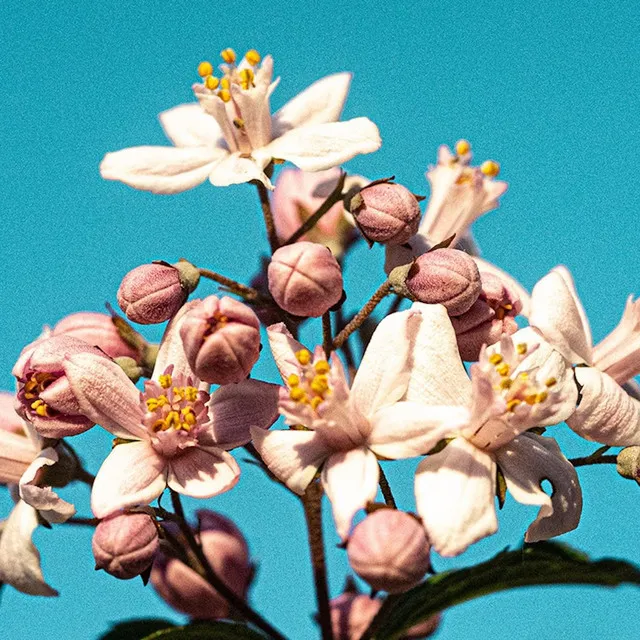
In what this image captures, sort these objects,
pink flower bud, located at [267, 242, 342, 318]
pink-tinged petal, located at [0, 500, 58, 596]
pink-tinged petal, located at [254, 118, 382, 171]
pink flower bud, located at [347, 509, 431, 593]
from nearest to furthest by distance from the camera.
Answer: pink flower bud, located at [347, 509, 431, 593] < pink flower bud, located at [267, 242, 342, 318] < pink-tinged petal, located at [0, 500, 58, 596] < pink-tinged petal, located at [254, 118, 382, 171]

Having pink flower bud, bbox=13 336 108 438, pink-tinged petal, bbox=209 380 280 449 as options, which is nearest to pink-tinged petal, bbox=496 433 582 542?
pink-tinged petal, bbox=209 380 280 449

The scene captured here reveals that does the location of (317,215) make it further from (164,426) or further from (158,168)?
(164,426)

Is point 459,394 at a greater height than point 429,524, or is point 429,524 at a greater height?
point 459,394

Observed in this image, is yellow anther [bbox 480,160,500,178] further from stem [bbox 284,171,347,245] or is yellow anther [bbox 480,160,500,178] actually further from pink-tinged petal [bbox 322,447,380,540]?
pink-tinged petal [bbox 322,447,380,540]

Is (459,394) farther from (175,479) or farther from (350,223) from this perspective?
(350,223)

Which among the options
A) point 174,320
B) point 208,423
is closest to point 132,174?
point 174,320
